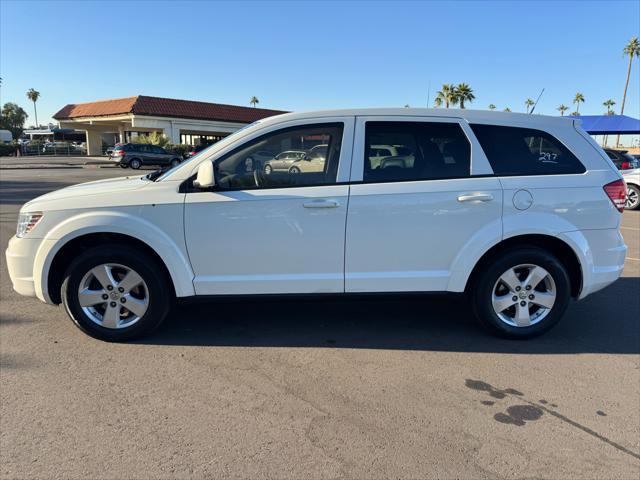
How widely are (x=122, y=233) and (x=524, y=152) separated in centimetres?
343

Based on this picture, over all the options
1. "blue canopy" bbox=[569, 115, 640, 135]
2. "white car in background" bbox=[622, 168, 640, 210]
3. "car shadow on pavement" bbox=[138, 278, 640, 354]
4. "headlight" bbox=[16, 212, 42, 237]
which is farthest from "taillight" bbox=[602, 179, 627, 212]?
"blue canopy" bbox=[569, 115, 640, 135]

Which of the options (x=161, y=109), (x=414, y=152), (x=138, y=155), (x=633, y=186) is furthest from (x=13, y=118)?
(x=414, y=152)

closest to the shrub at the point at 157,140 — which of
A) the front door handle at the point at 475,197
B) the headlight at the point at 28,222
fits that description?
the headlight at the point at 28,222

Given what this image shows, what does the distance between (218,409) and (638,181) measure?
14096 millimetres

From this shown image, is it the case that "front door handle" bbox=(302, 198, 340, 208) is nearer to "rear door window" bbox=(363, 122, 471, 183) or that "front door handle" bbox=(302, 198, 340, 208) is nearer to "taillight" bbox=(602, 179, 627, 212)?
"rear door window" bbox=(363, 122, 471, 183)

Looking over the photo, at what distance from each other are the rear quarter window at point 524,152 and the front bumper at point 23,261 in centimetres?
384

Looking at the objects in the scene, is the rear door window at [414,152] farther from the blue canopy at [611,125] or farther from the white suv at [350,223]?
the blue canopy at [611,125]

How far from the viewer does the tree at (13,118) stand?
92.7m

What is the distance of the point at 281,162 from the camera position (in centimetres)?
387

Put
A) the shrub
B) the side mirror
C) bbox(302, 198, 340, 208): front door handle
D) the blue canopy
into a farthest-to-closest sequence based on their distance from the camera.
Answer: the shrub < the blue canopy < bbox(302, 198, 340, 208): front door handle < the side mirror

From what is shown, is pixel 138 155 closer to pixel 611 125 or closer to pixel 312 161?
pixel 611 125

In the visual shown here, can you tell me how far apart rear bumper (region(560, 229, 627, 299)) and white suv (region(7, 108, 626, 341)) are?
0.01m

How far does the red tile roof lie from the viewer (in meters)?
40.6

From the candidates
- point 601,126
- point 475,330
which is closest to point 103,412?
point 475,330
